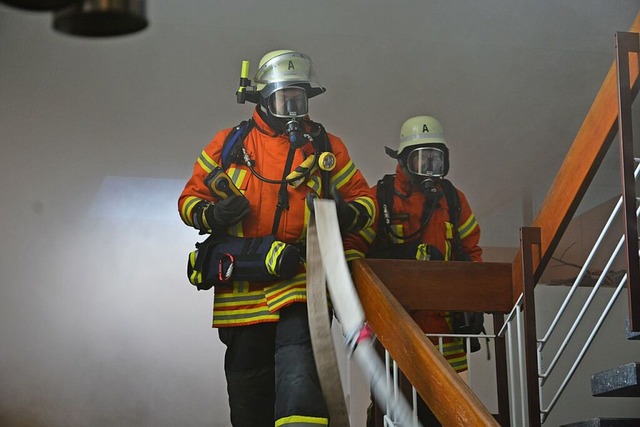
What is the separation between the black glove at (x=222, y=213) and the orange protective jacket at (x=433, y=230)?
69cm

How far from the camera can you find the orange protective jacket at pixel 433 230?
12.0 feet

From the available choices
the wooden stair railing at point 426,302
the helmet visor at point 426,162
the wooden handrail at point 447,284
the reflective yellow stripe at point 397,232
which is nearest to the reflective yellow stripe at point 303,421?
the wooden stair railing at point 426,302

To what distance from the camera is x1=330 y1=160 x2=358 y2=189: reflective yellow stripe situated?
3430 mm

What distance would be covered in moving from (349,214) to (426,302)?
45 cm

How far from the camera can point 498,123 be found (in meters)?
4.89

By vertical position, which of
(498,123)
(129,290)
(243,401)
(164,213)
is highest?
(498,123)

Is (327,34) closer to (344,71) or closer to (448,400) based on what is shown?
(344,71)

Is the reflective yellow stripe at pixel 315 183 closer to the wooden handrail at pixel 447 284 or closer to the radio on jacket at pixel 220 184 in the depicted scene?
the radio on jacket at pixel 220 184

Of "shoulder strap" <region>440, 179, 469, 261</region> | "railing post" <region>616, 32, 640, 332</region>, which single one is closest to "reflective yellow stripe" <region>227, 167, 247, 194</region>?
"shoulder strap" <region>440, 179, 469, 261</region>

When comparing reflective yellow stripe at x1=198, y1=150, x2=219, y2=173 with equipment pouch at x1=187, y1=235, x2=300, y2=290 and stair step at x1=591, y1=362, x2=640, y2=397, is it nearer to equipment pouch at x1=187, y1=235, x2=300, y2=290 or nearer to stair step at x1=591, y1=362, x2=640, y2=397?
equipment pouch at x1=187, y1=235, x2=300, y2=290

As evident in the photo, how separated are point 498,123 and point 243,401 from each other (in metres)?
2.35

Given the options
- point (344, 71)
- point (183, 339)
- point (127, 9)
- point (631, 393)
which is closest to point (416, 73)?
point (344, 71)

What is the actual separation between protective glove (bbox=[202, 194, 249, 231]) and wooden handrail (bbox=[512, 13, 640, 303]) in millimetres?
954

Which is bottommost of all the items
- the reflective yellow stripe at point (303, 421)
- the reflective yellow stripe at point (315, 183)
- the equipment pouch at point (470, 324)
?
the reflective yellow stripe at point (303, 421)
